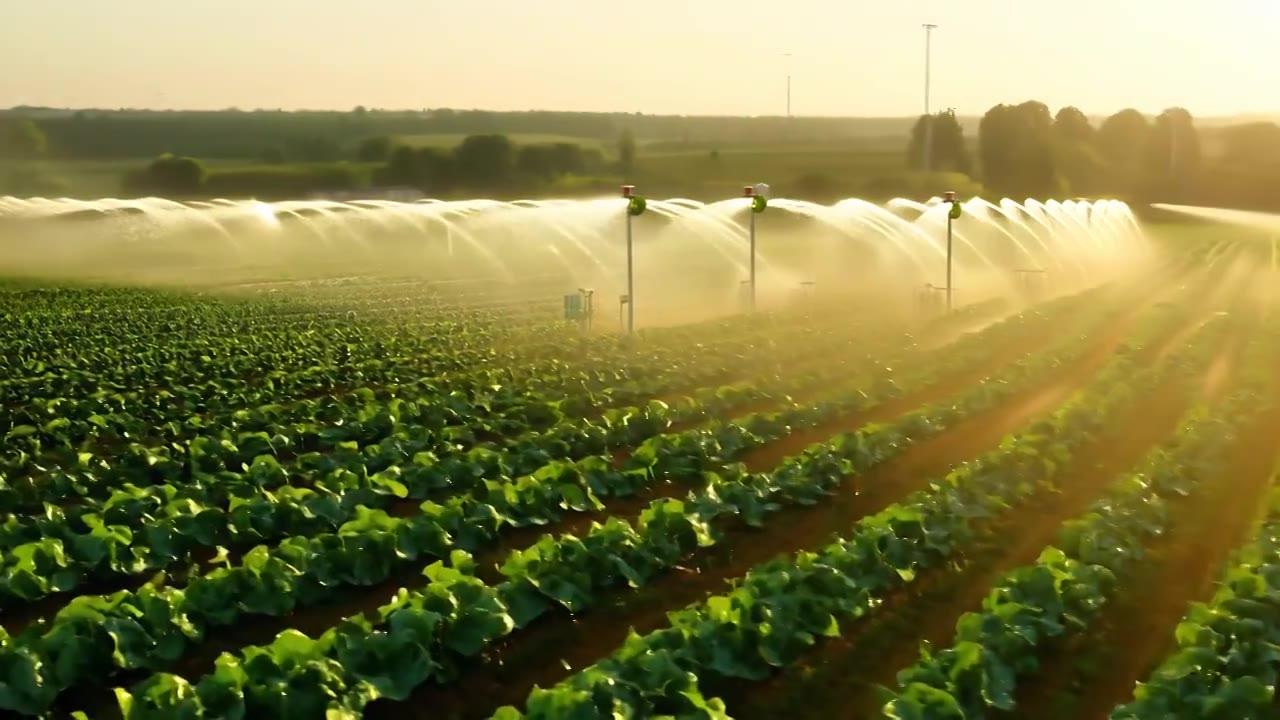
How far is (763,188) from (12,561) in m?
17.2

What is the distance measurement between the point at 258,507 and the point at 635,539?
10.5ft

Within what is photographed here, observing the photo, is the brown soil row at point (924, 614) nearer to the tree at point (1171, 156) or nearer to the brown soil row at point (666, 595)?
the brown soil row at point (666, 595)

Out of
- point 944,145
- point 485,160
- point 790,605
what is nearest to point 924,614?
point 790,605

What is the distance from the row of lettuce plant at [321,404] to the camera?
43.3ft

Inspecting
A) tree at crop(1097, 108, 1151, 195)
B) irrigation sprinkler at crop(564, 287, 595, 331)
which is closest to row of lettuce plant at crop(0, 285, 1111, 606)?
irrigation sprinkler at crop(564, 287, 595, 331)

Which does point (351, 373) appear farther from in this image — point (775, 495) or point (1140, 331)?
point (1140, 331)

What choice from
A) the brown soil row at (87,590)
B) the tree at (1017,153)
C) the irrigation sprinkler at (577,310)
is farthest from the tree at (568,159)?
the brown soil row at (87,590)

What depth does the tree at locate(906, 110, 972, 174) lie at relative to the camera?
98125 millimetres

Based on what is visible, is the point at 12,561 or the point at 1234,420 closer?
the point at 12,561

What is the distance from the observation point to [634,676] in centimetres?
619

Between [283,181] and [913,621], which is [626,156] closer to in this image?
[283,181]

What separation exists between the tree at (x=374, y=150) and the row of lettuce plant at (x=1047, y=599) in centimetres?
7368

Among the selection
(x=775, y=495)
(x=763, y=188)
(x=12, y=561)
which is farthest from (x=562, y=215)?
(x=12, y=561)

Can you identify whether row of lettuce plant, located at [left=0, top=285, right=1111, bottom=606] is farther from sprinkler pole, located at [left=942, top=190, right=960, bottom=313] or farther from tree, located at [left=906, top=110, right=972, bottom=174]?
tree, located at [left=906, top=110, right=972, bottom=174]
